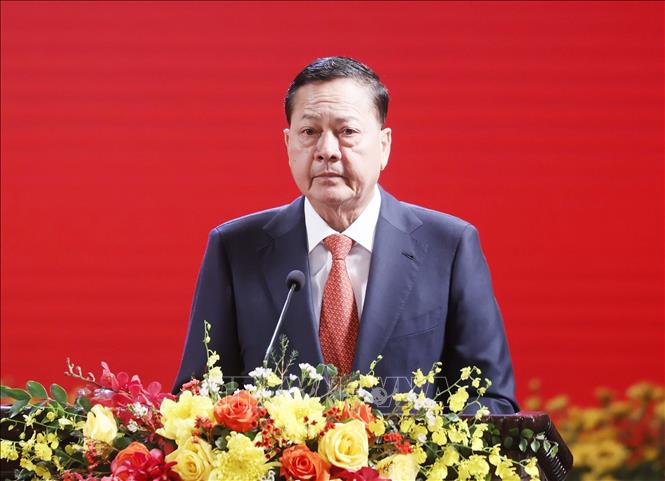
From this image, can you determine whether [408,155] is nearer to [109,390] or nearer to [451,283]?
[451,283]

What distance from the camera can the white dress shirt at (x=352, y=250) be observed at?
6.14ft

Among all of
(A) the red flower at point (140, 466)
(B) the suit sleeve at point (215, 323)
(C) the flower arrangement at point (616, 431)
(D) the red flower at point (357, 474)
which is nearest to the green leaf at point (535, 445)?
(D) the red flower at point (357, 474)

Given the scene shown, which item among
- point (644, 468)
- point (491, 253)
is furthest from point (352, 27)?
point (644, 468)

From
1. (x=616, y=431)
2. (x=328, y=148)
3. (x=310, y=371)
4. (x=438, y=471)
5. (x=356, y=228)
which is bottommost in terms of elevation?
(x=616, y=431)

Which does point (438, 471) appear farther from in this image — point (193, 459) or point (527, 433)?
→ point (193, 459)

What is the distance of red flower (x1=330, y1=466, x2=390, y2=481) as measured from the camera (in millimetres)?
1193

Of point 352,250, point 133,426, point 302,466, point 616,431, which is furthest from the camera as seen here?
point 616,431

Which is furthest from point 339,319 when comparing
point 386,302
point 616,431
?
point 616,431

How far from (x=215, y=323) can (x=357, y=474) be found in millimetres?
722

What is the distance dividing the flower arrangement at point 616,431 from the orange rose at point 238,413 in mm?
2322

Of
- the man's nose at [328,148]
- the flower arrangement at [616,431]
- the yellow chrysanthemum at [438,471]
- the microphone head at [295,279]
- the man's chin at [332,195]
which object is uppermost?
the man's nose at [328,148]

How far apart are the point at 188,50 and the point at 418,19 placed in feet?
2.60

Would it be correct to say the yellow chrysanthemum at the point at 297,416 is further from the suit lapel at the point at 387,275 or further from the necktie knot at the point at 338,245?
the necktie knot at the point at 338,245

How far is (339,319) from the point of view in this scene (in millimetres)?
1823
